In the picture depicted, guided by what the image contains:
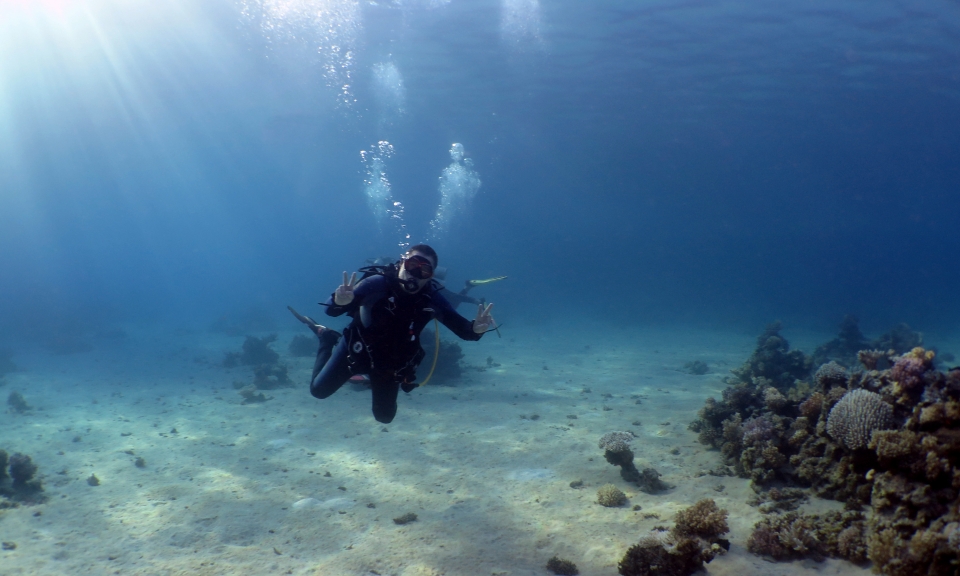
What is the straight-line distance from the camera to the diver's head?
5.59 m

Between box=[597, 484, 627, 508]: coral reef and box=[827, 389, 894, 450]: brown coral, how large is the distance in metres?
2.41

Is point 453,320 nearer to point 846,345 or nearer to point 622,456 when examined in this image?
point 622,456

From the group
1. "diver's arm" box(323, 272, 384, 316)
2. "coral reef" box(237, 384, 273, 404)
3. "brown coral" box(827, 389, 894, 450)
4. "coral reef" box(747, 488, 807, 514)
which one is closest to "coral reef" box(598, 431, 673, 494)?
"coral reef" box(747, 488, 807, 514)

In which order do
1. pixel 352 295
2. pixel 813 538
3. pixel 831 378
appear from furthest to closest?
pixel 831 378, pixel 352 295, pixel 813 538

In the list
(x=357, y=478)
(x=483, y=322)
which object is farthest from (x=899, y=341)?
(x=357, y=478)

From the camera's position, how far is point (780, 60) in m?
26.2

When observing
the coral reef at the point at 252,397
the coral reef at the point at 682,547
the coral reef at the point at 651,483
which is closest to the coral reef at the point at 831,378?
the coral reef at the point at 651,483

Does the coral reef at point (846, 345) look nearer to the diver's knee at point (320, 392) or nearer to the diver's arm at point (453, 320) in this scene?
the diver's arm at point (453, 320)

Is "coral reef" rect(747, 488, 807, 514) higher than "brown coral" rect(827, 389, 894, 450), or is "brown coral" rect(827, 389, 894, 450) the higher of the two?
"brown coral" rect(827, 389, 894, 450)

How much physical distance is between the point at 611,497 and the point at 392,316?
349cm

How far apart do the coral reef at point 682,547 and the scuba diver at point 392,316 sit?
8.58 ft

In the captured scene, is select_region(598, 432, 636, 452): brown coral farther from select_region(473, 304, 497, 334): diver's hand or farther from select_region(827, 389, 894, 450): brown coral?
select_region(473, 304, 497, 334): diver's hand

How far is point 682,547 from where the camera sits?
4.12 meters

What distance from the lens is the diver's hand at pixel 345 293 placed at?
17.2 feet
